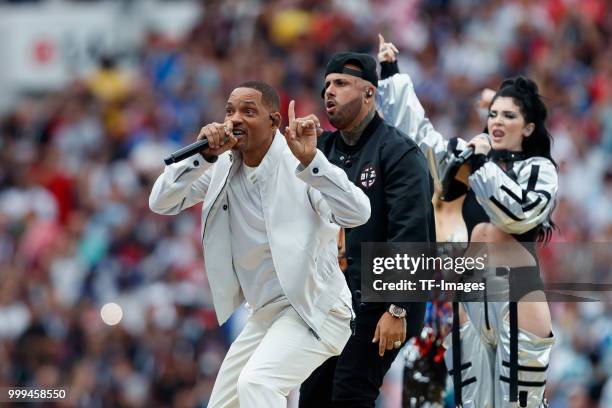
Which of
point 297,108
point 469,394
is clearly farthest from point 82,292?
point 469,394

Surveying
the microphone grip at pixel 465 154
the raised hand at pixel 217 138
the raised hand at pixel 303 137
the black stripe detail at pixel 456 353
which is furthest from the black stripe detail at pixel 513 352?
the raised hand at pixel 217 138

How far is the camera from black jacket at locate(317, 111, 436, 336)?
7941 millimetres

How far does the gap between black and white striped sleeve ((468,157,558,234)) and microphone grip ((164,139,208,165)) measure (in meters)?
1.79

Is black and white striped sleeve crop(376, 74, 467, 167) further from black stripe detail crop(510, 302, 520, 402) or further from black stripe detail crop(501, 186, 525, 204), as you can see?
black stripe detail crop(510, 302, 520, 402)

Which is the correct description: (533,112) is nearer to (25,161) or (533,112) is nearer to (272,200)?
(272,200)

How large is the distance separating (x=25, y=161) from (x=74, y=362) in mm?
5251

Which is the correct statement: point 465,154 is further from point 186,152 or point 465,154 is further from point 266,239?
point 186,152

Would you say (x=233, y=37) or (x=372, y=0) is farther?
(x=233, y=37)

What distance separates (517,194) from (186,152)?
203cm

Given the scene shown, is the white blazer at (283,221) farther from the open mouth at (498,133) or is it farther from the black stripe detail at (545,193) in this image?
the open mouth at (498,133)

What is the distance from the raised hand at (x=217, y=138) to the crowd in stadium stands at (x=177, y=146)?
15.4 ft

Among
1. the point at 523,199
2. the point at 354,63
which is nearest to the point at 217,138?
the point at 354,63

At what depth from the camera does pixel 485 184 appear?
8250 millimetres

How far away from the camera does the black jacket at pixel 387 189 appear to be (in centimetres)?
794
